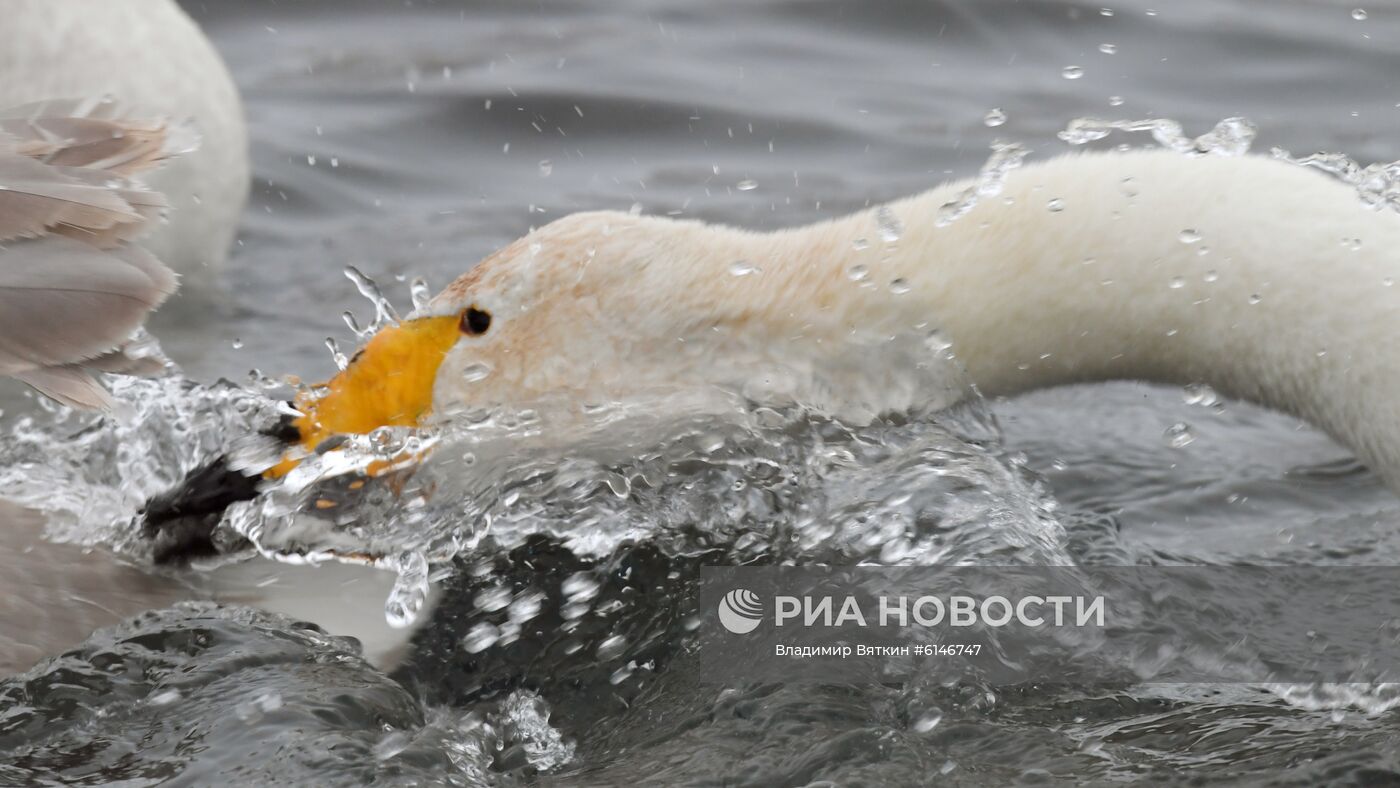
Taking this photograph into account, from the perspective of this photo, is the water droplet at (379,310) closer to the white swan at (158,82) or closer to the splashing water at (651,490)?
the splashing water at (651,490)

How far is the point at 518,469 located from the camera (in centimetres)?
372

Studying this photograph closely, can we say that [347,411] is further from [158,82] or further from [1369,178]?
[1369,178]

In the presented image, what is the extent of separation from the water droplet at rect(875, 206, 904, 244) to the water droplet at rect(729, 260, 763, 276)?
0.25 meters

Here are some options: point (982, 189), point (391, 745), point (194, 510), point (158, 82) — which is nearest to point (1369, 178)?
point (982, 189)

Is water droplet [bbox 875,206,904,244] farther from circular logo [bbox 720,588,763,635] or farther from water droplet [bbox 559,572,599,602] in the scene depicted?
water droplet [bbox 559,572,599,602]

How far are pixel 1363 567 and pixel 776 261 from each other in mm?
1473

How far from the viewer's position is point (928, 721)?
3.16 m

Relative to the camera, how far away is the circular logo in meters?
3.57

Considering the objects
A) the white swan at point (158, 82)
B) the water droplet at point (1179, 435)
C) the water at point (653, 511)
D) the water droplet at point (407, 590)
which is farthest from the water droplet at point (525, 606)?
the white swan at point (158, 82)

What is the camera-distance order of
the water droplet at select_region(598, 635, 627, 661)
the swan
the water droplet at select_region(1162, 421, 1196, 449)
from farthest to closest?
the water droplet at select_region(1162, 421, 1196, 449) < the water droplet at select_region(598, 635, 627, 661) < the swan

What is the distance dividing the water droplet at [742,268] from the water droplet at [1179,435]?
52.7 inches

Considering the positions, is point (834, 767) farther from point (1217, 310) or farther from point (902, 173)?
point (902, 173)

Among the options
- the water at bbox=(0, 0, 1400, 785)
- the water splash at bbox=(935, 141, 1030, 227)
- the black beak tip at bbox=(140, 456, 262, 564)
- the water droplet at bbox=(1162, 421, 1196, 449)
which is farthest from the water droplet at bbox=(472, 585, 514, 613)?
the water droplet at bbox=(1162, 421, 1196, 449)

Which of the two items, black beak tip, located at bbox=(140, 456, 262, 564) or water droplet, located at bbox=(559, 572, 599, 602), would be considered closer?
black beak tip, located at bbox=(140, 456, 262, 564)
